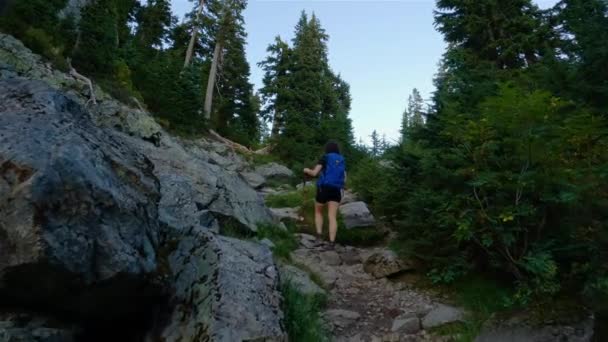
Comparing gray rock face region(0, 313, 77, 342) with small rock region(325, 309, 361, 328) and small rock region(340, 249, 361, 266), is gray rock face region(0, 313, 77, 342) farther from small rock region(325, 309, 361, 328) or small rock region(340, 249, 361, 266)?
small rock region(340, 249, 361, 266)

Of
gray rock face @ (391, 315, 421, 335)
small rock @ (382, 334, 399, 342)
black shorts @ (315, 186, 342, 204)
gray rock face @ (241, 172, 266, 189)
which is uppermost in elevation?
gray rock face @ (241, 172, 266, 189)

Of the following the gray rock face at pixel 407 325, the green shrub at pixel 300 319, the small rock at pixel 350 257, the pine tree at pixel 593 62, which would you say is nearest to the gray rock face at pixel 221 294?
the green shrub at pixel 300 319

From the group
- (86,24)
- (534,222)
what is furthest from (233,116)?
(534,222)

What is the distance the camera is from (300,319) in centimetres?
439

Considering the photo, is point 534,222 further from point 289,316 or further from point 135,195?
point 135,195

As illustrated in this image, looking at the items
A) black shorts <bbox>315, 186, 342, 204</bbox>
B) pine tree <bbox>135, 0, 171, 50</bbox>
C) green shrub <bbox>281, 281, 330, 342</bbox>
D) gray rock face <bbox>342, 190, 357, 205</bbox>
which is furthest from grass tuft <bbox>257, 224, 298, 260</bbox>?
pine tree <bbox>135, 0, 171, 50</bbox>

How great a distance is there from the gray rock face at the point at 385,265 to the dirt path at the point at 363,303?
0.08 meters

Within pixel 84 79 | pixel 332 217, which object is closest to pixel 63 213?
pixel 332 217

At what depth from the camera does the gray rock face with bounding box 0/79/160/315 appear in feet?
8.91

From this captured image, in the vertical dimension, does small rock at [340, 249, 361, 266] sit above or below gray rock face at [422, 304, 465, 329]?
above

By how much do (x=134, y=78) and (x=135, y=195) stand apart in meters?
19.8

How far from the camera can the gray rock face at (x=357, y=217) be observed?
9.35m

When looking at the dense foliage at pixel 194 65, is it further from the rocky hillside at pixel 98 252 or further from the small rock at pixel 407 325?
the small rock at pixel 407 325

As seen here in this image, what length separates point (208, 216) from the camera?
6195 mm
